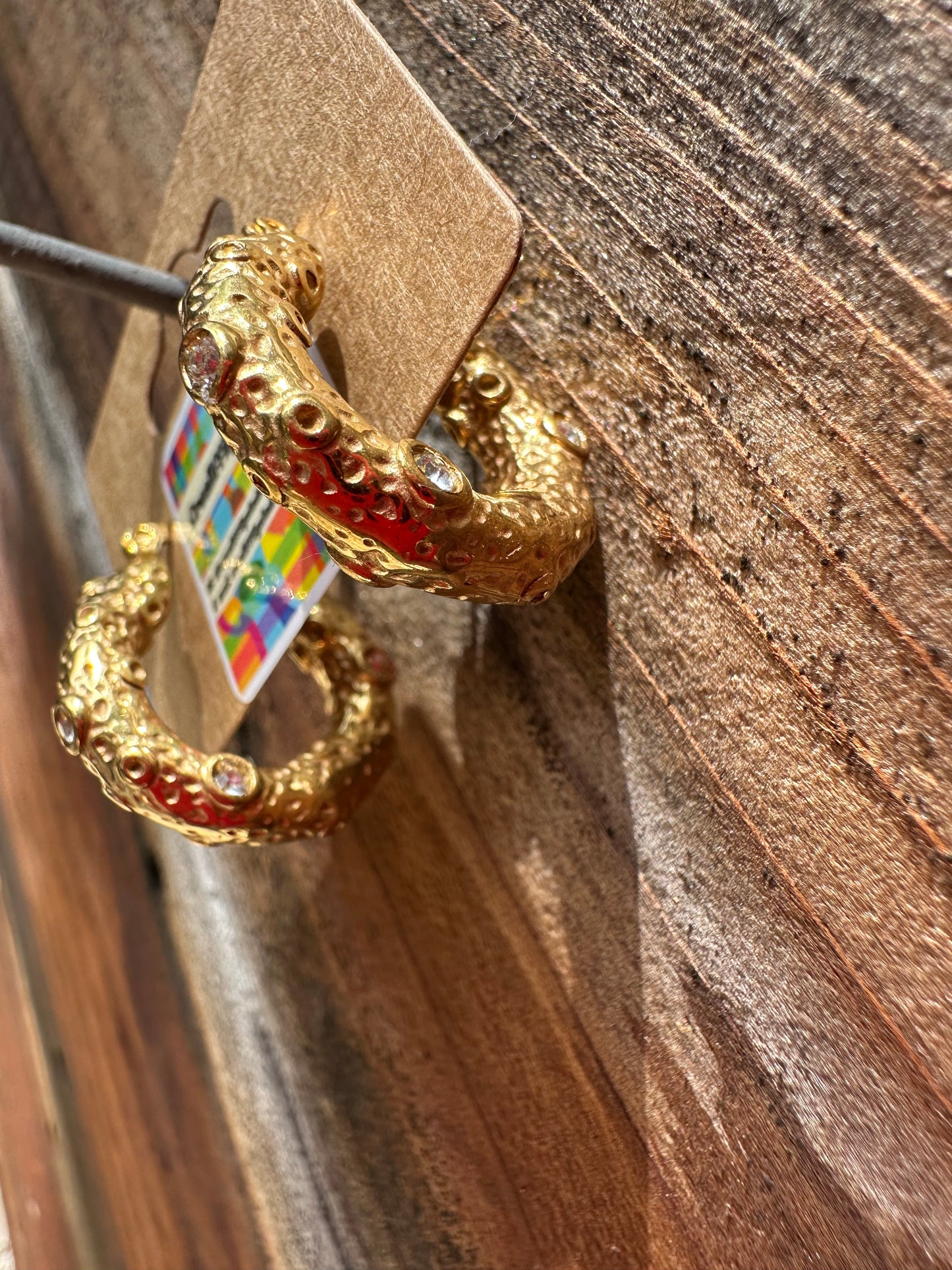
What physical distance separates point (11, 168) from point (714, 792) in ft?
2.29

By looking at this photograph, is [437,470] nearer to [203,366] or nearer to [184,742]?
[203,366]

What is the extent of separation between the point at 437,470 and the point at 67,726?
7.9 inches

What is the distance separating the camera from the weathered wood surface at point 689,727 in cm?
30

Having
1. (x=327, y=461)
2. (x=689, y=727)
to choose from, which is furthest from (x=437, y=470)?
(x=689, y=727)

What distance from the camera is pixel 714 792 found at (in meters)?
0.36

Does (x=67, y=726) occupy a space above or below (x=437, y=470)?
below

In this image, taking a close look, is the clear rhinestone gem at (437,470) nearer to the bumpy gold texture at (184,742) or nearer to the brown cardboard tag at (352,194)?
the brown cardboard tag at (352,194)

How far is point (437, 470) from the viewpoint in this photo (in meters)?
0.29

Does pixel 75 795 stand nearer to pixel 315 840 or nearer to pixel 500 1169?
pixel 315 840

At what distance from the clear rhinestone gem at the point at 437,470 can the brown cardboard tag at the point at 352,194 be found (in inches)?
1.6

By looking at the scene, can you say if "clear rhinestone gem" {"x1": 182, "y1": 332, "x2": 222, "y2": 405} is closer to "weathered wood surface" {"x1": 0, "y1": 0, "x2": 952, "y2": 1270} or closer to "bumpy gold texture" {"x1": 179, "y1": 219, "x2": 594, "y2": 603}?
"bumpy gold texture" {"x1": 179, "y1": 219, "x2": 594, "y2": 603}

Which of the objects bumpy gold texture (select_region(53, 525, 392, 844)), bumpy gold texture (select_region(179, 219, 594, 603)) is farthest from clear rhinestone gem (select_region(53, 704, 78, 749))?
bumpy gold texture (select_region(179, 219, 594, 603))

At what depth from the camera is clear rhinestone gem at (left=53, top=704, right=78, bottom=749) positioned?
0.40m

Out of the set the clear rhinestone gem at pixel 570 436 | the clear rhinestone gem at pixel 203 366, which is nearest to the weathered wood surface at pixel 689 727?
the clear rhinestone gem at pixel 570 436
